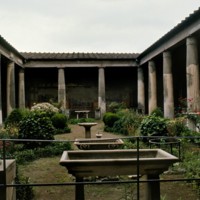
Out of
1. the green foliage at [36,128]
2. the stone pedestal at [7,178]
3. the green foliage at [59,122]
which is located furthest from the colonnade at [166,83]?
the stone pedestal at [7,178]

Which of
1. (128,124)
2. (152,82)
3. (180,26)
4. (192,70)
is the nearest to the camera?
(192,70)

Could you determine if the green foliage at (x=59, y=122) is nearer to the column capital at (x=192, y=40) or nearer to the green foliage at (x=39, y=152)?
the green foliage at (x=39, y=152)

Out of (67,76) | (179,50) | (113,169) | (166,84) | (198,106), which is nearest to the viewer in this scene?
(113,169)

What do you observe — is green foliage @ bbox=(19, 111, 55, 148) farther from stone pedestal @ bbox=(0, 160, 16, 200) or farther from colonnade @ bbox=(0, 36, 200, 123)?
stone pedestal @ bbox=(0, 160, 16, 200)

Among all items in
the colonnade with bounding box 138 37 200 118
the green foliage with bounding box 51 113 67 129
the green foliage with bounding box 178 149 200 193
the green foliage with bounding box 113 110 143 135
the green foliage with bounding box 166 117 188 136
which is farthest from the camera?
the green foliage with bounding box 51 113 67 129

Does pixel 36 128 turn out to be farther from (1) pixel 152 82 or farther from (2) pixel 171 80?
(1) pixel 152 82

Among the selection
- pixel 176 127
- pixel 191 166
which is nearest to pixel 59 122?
pixel 176 127

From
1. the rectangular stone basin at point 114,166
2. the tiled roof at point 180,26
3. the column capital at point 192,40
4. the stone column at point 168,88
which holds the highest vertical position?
the tiled roof at point 180,26

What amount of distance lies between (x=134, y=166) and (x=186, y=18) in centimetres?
845

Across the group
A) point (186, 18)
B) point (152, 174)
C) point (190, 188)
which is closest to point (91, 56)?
point (186, 18)

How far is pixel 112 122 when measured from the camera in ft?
48.8

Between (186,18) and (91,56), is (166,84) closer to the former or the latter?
(186,18)

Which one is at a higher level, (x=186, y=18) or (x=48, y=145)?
(x=186, y=18)

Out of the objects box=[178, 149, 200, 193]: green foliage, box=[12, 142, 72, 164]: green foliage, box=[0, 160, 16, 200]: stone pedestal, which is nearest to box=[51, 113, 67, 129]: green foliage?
box=[12, 142, 72, 164]: green foliage
